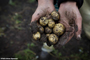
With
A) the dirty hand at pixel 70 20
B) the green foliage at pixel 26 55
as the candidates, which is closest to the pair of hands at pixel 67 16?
the dirty hand at pixel 70 20

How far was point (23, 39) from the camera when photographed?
8.74 feet

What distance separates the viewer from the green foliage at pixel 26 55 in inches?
86.7

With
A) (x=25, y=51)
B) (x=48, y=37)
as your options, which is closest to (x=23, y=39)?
(x=25, y=51)

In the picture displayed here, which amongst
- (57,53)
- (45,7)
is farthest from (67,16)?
(57,53)

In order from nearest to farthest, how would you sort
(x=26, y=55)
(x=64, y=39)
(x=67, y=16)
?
(x=64, y=39) → (x=67, y=16) → (x=26, y=55)

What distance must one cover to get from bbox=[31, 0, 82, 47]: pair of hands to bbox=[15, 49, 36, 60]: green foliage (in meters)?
0.88

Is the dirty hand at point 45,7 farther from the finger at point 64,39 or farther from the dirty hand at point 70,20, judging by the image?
the finger at point 64,39

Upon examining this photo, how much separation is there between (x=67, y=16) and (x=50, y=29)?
0.36 metres

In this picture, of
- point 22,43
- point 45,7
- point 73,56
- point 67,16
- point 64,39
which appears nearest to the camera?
point 64,39

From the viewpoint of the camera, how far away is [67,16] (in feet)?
5.52

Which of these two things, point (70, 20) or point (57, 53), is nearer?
point (70, 20)

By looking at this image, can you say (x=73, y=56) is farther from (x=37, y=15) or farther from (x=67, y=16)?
(x=37, y=15)

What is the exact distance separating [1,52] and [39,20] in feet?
4.14

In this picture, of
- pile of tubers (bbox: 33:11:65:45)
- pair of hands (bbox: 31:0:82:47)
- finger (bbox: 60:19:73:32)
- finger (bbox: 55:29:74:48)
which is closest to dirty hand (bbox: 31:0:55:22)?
pair of hands (bbox: 31:0:82:47)
